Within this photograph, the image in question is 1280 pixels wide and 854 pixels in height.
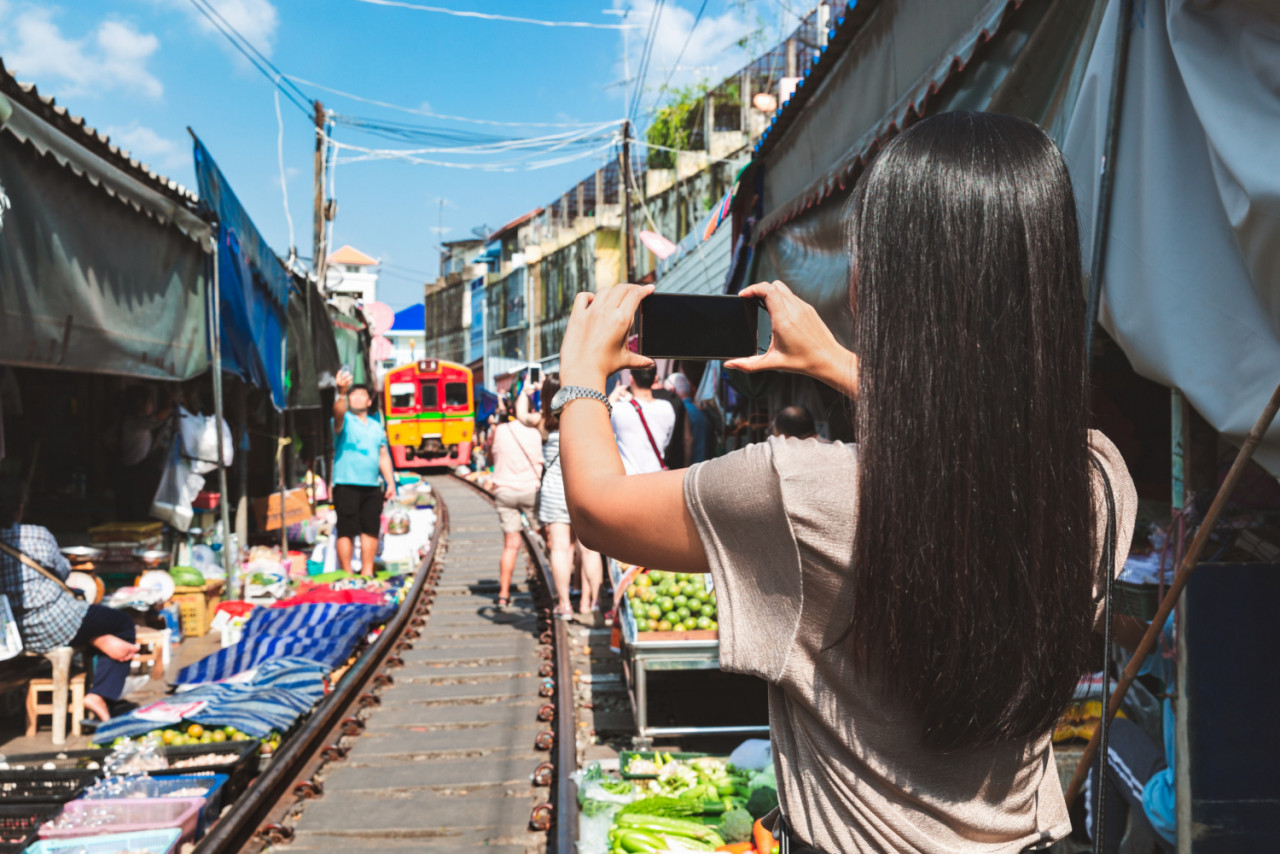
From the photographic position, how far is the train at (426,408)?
1168 inches

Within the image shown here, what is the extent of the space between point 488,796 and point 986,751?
4.36 meters

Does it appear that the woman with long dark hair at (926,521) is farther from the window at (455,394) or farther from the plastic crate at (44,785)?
the window at (455,394)

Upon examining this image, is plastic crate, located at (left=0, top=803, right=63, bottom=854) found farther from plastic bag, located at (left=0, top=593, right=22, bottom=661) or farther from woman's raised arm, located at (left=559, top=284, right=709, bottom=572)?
woman's raised arm, located at (left=559, top=284, right=709, bottom=572)

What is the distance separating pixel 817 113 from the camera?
6.50 metres

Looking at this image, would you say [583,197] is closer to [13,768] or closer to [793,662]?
[13,768]

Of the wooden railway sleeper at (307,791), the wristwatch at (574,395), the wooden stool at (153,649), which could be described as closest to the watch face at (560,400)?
the wristwatch at (574,395)

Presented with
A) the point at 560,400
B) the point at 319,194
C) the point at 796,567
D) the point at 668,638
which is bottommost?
the point at 668,638

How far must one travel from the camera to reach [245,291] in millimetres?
8859

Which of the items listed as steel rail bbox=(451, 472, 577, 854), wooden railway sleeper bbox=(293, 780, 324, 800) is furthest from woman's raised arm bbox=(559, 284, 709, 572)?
wooden railway sleeper bbox=(293, 780, 324, 800)

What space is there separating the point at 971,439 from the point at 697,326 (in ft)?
1.90

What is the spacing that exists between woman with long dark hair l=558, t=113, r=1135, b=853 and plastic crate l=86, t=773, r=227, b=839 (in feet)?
13.0

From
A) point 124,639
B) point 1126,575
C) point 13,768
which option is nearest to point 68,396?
point 124,639

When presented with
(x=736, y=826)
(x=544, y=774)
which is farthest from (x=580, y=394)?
(x=544, y=774)

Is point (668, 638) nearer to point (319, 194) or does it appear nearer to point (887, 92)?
point (887, 92)
